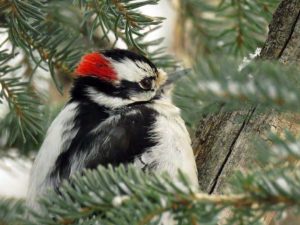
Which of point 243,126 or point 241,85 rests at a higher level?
point 241,85

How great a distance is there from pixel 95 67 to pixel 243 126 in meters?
0.70

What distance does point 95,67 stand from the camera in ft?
8.17

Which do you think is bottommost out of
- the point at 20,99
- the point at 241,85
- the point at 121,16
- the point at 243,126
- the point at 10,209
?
the point at 10,209

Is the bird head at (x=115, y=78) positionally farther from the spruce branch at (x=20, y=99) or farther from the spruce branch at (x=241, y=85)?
the spruce branch at (x=241, y=85)

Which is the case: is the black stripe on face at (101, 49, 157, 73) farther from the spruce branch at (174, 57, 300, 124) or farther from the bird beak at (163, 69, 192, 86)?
the spruce branch at (174, 57, 300, 124)

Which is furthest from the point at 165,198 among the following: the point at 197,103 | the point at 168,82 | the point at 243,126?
the point at 168,82

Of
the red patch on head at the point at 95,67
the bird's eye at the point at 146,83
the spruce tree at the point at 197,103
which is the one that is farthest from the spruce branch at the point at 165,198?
the bird's eye at the point at 146,83

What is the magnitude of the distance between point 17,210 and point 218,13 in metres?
1.17

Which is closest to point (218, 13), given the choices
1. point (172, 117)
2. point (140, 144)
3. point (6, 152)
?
point (172, 117)

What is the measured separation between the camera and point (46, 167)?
2.28 m

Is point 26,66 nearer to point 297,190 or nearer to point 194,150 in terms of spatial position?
point 194,150

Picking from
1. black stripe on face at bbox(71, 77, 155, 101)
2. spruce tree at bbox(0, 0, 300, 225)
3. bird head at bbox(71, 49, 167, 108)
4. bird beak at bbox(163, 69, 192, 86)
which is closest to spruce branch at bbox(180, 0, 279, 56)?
spruce tree at bbox(0, 0, 300, 225)

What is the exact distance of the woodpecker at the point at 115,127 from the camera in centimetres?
221

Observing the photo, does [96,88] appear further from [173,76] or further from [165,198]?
[165,198]
